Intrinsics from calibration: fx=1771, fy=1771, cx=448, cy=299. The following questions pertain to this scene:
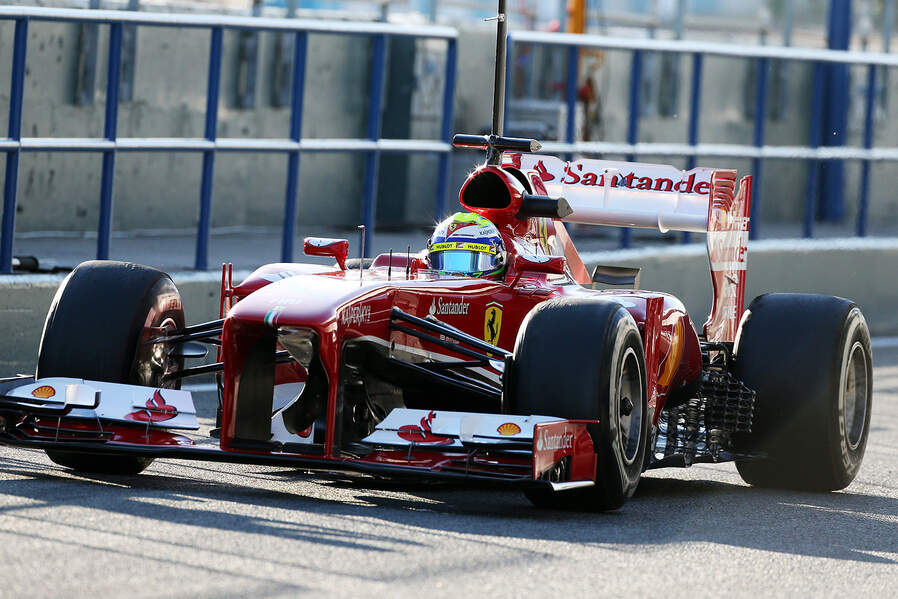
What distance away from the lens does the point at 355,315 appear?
24.2 feet

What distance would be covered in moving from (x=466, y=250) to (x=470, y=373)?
626 millimetres

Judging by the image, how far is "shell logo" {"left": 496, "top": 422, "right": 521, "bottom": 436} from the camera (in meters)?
7.00

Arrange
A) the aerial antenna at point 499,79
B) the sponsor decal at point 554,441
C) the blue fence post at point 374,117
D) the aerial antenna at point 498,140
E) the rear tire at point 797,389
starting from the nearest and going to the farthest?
1. the sponsor decal at point 554,441
2. the rear tire at point 797,389
3. the aerial antenna at point 498,140
4. the aerial antenna at point 499,79
5. the blue fence post at point 374,117

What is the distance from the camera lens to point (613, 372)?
23.9 ft

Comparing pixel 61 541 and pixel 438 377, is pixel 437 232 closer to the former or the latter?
pixel 438 377

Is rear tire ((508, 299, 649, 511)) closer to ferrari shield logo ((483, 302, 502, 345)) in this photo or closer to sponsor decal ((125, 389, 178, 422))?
ferrari shield logo ((483, 302, 502, 345))

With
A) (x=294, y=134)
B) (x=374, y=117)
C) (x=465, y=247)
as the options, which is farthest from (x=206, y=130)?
(x=465, y=247)

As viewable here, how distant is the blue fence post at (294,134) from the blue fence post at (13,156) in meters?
2.41

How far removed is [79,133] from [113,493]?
38.5 feet

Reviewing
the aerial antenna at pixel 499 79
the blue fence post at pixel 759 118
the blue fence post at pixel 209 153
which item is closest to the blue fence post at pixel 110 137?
the blue fence post at pixel 209 153

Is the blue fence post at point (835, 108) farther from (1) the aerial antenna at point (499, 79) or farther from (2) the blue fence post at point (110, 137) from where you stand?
(2) the blue fence post at point (110, 137)

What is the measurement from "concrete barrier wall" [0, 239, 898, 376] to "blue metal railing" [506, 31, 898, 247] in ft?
1.21

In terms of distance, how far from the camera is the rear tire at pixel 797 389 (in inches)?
344

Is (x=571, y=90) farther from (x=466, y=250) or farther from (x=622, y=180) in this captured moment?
(x=466, y=250)
